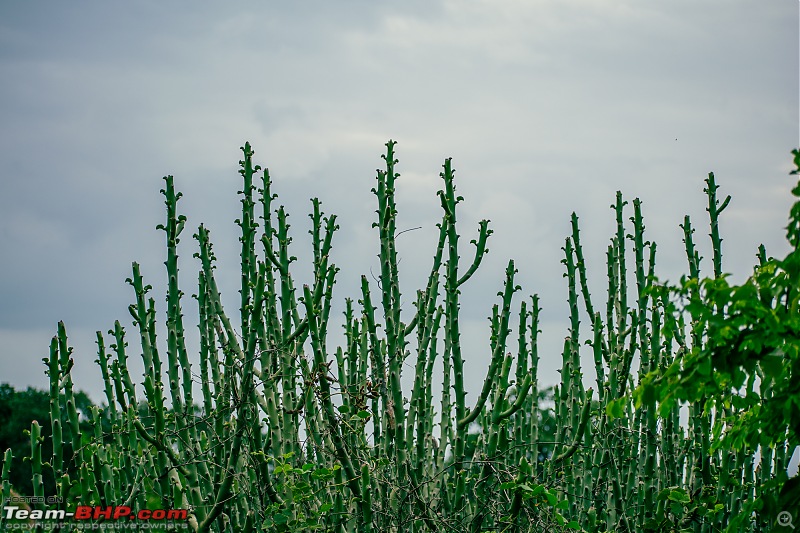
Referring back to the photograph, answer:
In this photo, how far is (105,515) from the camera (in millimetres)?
4637

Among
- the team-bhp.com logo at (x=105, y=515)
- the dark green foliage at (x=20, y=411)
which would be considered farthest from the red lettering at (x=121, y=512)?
the dark green foliage at (x=20, y=411)

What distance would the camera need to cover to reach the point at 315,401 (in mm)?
5098

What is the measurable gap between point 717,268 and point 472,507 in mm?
2328

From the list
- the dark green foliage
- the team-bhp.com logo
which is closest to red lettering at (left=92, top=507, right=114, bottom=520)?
the team-bhp.com logo

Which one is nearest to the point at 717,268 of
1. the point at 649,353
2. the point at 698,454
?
the point at 649,353

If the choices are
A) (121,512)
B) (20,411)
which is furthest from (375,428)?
(20,411)

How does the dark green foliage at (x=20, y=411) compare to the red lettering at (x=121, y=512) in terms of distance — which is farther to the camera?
the dark green foliage at (x=20, y=411)

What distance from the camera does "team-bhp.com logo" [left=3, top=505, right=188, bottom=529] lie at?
455 cm

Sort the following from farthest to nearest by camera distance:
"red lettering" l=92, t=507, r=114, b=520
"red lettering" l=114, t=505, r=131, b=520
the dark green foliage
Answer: the dark green foliage
"red lettering" l=92, t=507, r=114, b=520
"red lettering" l=114, t=505, r=131, b=520

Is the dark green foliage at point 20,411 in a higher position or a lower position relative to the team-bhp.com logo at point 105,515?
higher

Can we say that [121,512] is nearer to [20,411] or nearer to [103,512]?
[103,512]

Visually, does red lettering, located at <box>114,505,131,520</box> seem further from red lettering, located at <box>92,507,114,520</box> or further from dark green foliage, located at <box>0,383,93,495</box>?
dark green foliage, located at <box>0,383,93,495</box>

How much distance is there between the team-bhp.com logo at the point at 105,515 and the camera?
14.9 ft

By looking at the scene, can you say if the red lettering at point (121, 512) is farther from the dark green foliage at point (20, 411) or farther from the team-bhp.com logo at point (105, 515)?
the dark green foliage at point (20, 411)
